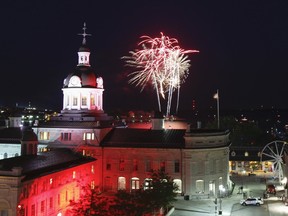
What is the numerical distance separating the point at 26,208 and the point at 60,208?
7759 millimetres

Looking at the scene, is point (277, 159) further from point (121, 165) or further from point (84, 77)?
point (84, 77)

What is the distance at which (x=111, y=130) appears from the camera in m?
77.8

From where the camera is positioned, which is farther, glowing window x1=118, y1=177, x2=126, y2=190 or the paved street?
glowing window x1=118, y1=177, x2=126, y2=190

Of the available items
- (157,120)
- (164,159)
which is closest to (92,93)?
(157,120)

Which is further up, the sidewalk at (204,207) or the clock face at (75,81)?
the clock face at (75,81)

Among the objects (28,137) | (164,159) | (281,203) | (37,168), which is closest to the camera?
(37,168)

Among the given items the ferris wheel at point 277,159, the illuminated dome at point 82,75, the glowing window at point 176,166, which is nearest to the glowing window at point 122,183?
the glowing window at point 176,166

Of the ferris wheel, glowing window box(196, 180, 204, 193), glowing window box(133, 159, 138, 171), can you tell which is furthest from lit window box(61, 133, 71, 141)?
the ferris wheel

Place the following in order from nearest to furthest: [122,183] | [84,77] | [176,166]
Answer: [176,166], [122,183], [84,77]

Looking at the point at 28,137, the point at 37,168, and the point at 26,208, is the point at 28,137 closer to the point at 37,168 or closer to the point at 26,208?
the point at 37,168

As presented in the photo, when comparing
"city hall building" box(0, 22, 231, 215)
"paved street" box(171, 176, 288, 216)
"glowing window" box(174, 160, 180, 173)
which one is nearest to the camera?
"paved street" box(171, 176, 288, 216)

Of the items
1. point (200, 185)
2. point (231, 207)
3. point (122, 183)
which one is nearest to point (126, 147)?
point (122, 183)

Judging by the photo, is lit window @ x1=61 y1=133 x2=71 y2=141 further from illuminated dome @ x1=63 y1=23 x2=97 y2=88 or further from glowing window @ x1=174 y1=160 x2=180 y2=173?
glowing window @ x1=174 y1=160 x2=180 y2=173

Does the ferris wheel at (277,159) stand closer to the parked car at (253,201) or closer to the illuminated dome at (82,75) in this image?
the parked car at (253,201)
